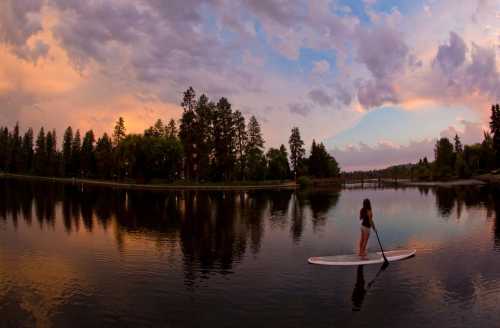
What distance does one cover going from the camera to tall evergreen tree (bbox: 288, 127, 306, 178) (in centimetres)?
11750

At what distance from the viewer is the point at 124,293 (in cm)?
1362

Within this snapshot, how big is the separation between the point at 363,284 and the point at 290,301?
3.40 metres

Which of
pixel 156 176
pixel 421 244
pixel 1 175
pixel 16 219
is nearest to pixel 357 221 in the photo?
pixel 421 244

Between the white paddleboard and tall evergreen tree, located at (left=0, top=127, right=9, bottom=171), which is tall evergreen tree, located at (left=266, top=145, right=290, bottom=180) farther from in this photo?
tall evergreen tree, located at (left=0, top=127, right=9, bottom=171)

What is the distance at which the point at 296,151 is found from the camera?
385 ft

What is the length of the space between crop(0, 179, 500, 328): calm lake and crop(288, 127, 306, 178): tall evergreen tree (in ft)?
290

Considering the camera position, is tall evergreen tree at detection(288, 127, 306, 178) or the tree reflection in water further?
tall evergreen tree at detection(288, 127, 306, 178)

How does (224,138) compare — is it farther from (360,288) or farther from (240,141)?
(360,288)

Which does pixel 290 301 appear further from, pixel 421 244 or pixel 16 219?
pixel 16 219

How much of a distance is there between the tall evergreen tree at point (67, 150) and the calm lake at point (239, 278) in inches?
4833

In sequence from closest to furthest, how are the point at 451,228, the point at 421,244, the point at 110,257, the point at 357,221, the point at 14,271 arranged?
the point at 14,271 < the point at 110,257 < the point at 421,244 < the point at 451,228 < the point at 357,221

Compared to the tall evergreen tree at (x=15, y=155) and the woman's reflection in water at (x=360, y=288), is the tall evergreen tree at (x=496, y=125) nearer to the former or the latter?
the woman's reflection in water at (x=360, y=288)

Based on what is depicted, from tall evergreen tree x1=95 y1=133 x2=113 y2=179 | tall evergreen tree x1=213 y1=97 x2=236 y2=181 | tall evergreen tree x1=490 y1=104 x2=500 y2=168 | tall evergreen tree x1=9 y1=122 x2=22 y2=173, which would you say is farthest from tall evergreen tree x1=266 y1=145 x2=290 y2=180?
tall evergreen tree x1=9 y1=122 x2=22 y2=173

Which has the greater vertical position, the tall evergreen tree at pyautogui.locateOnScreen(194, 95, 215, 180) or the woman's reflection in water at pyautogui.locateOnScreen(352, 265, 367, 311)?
the tall evergreen tree at pyautogui.locateOnScreen(194, 95, 215, 180)
